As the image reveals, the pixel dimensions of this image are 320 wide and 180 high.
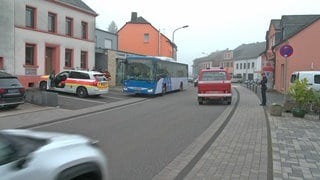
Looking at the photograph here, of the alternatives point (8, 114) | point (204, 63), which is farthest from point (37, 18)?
point (204, 63)

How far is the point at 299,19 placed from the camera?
4684cm

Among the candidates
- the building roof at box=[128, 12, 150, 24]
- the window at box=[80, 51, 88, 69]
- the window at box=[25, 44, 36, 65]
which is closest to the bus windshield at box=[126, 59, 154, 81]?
the window at box=[25, 44, 36, 65]

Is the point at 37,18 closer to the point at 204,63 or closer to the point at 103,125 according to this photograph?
the point at 103,125

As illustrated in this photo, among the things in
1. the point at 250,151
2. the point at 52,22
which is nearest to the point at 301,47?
the point at 52,22

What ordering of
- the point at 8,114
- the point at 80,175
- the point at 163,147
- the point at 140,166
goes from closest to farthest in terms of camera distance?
the point at 80,175 → the point at 140,166 → the point at 163,147 → the point at 8,114

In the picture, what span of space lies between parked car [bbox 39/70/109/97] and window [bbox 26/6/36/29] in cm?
486

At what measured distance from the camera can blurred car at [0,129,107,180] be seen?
3945mm

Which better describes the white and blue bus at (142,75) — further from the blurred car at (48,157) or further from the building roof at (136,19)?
the building roof at (136,19)

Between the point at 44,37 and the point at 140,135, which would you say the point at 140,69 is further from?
the point at 140,135

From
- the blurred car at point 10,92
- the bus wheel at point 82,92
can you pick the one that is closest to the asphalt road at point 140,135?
the blurred car at point 10,92

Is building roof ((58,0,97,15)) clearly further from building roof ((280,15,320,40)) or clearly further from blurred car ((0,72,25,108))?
building roof ((280,15,320,40))

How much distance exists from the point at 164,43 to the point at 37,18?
42.5 metres

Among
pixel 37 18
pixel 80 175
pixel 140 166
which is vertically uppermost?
pixel 37 18

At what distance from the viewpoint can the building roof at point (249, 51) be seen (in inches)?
4295
